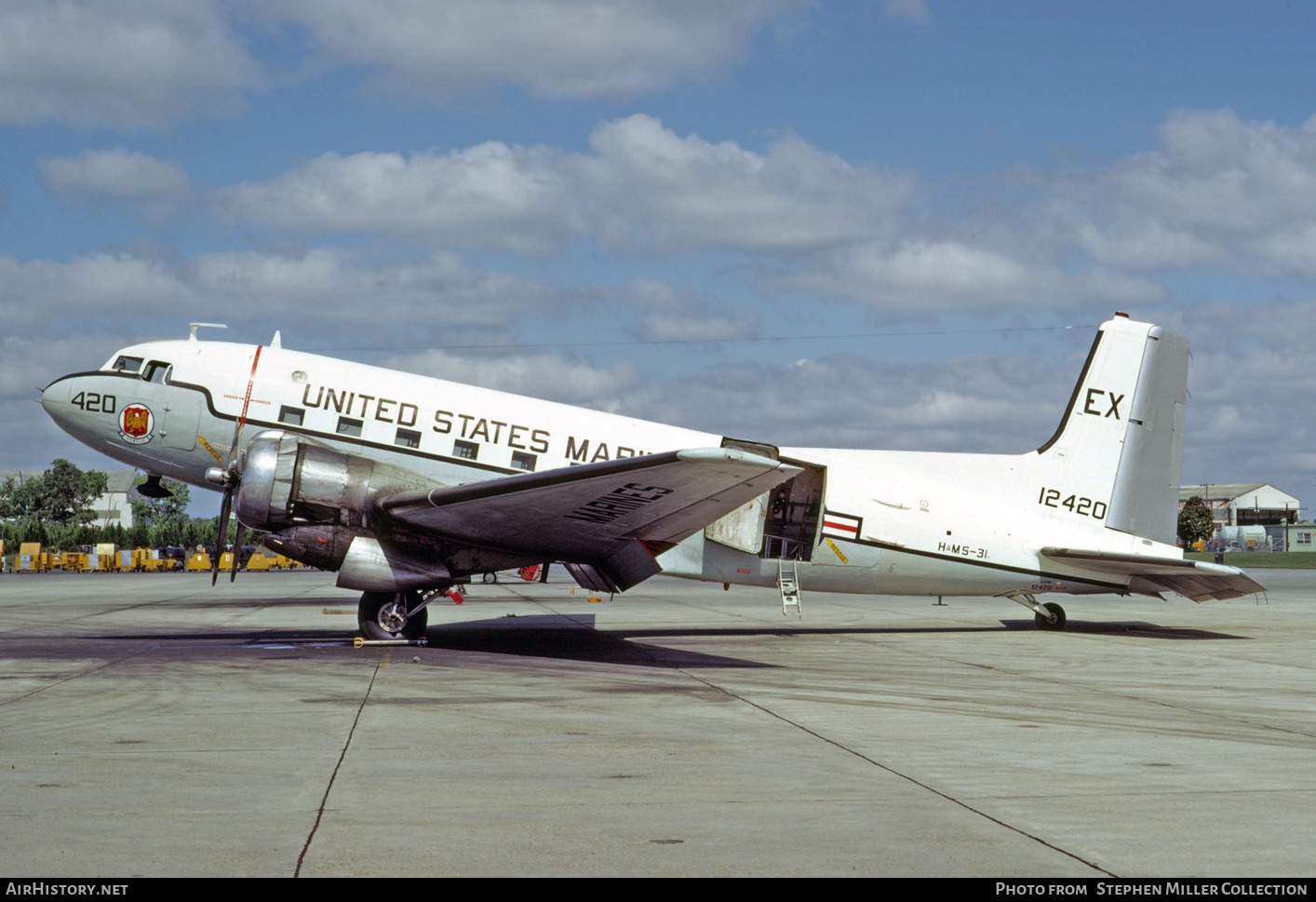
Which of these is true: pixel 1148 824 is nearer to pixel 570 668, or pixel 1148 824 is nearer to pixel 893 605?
pixel 570 668

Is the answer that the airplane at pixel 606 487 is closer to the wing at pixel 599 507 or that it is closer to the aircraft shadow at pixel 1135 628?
the wing at pixel 599 507

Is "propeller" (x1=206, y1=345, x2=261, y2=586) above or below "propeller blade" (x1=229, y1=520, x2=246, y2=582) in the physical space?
above

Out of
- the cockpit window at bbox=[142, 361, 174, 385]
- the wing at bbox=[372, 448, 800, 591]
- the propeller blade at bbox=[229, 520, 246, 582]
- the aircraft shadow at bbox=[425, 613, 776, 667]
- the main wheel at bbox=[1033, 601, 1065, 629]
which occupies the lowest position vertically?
the aircraft shadow at bbox=[425, 613, 776, 667]

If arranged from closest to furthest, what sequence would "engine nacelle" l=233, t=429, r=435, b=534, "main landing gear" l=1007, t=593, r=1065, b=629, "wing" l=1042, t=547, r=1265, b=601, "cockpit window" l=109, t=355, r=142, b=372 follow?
"engine nacelle" l=233, t=429, r=435, b=534 < "cockpit window" l=109, t=355, r=142, b=372 < "wing" l=1042, t=547, r=1265, b=601 < "main landing gear" l=1007, t=593, r=1065, b=629

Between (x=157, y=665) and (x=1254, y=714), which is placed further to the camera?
(x=157, y=665)

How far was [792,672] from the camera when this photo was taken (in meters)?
14.3

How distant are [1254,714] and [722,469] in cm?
631

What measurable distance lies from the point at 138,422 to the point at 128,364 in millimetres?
1151

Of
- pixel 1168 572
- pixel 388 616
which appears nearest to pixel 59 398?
pixel 388 616

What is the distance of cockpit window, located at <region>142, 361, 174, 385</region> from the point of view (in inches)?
718

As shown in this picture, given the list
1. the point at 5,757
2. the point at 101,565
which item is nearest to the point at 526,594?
the point at 5,757

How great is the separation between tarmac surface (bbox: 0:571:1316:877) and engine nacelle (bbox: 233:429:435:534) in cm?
206

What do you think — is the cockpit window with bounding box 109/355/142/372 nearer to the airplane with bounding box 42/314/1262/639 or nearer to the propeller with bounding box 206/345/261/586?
the airplane with bounding box 42/314/1262/639

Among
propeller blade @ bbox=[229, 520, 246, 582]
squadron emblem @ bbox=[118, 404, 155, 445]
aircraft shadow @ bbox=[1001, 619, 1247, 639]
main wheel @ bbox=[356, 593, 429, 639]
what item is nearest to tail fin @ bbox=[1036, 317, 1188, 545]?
aircraft shadow @ bbox=[1001, 619, 1247, 639]
